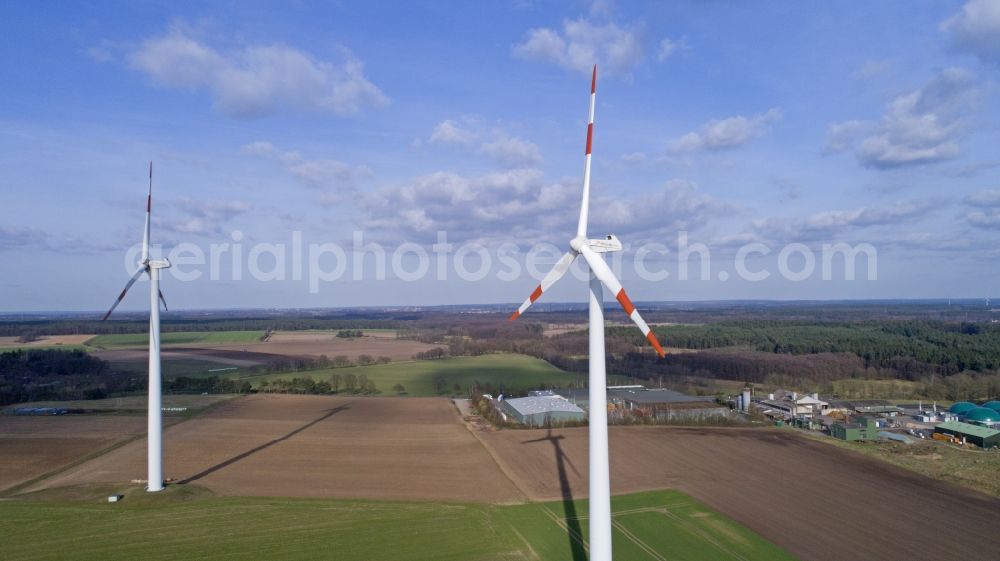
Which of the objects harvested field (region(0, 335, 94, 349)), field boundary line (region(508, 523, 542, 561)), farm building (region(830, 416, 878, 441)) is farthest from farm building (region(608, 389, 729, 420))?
harvested field (region(0, 335, 94, 349))

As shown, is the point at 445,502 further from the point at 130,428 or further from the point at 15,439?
the point at 15,439

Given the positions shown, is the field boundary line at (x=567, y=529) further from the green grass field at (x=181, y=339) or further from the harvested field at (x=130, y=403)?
the green grass field at (x=181, y=339)

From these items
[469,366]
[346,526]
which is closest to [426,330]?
[469,366]

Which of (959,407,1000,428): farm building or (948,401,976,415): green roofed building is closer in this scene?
(959,407,1000,428): farm building

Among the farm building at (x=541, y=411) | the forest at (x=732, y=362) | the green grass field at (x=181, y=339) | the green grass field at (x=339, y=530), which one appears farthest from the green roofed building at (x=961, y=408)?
the green grass field at (x=181, y=339)

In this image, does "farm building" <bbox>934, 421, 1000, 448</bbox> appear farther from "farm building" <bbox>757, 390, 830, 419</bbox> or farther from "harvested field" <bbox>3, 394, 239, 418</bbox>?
"harvested field" <bbox>3, 394, 239, 418</bbox>

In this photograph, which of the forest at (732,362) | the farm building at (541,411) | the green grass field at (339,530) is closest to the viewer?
the green grass field at (339,530)
